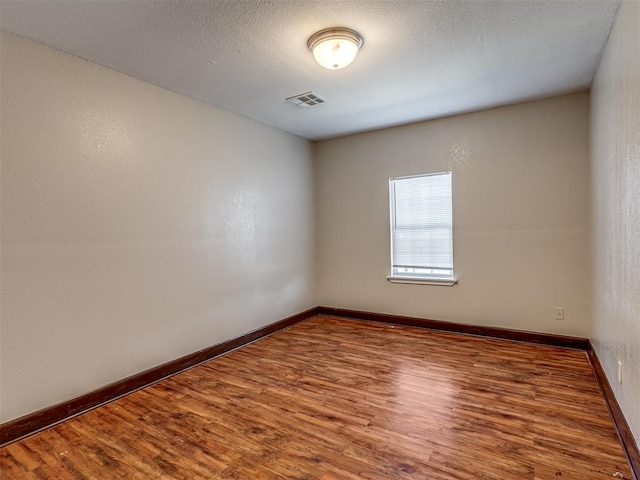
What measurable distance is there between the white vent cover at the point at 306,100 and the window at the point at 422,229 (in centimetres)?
154

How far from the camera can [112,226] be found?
2820mm

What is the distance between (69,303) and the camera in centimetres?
256

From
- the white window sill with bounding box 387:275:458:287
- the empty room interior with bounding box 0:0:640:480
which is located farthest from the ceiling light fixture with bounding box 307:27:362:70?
the white window sill with bounding box 387:275:458:287

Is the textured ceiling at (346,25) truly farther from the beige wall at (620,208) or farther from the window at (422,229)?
the window at (422,229)

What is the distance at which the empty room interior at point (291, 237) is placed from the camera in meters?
2.08

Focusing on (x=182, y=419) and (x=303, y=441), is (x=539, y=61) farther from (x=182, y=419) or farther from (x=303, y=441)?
(x=182, y=419)

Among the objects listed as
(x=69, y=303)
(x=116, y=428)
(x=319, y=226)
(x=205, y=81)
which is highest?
(x=205, y=81)

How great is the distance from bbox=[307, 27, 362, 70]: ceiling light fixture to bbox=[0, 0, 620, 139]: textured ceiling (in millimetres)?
60

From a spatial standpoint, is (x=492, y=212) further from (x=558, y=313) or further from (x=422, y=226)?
(x=558, y=313)

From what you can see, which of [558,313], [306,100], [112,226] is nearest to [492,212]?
[558,313]

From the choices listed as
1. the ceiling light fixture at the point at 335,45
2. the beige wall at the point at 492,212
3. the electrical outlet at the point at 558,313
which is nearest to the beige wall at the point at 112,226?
the beige wall at the point at 492,212

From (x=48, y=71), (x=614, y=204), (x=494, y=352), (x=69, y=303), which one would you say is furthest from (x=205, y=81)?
(x=494, y=352)

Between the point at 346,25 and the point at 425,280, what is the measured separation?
3106 mm

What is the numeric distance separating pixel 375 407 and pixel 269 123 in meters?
3.40
